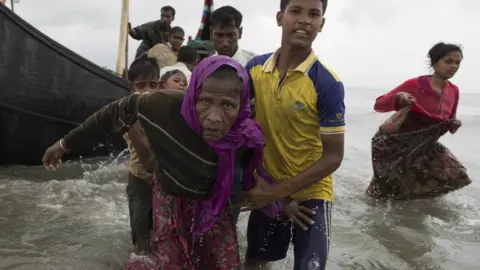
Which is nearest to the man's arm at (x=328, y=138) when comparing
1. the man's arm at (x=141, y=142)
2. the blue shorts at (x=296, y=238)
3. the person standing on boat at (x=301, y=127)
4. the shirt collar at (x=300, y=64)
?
the person standing on boat at (x=301, y=127)

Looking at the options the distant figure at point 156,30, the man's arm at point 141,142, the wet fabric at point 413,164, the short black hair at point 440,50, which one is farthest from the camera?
the distant figure at point 156,30

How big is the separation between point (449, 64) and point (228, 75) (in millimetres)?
3809

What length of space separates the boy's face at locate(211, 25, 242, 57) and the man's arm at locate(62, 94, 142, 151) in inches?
56.7

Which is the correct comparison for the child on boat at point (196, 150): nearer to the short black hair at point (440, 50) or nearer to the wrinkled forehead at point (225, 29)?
the wrinkled forehead at point (225, 29)

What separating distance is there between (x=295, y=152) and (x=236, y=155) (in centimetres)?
42

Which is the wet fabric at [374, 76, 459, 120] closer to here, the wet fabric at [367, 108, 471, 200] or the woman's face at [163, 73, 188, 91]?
the wet fabric at [367, 108, 471, 200]

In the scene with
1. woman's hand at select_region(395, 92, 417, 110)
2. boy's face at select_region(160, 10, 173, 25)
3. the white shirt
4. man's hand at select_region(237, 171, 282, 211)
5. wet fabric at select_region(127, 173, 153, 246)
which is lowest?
wet fabric at select_region(127, 173, 153, 246)

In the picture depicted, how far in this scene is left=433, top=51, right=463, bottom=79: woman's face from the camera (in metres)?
5.18

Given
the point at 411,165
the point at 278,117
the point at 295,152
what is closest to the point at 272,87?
the point at 278,117

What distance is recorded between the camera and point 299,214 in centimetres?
257

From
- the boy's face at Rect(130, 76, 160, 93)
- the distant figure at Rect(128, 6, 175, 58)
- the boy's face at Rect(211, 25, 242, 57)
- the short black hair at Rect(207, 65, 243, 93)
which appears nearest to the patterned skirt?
the short black hair at Rect(207, 65, 243, 93)

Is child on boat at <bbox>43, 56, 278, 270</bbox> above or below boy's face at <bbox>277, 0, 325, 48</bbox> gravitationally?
below

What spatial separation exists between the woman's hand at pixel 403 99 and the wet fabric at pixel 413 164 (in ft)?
1.65

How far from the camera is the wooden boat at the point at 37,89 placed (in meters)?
6.53
